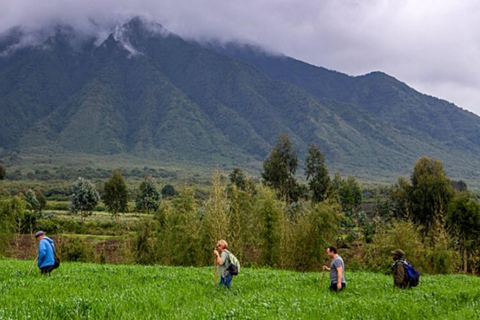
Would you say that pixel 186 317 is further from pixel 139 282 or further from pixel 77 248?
pixel 77 248

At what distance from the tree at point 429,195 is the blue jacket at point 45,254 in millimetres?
43365

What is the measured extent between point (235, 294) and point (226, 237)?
21.0 metres

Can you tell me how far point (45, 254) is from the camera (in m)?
18.2

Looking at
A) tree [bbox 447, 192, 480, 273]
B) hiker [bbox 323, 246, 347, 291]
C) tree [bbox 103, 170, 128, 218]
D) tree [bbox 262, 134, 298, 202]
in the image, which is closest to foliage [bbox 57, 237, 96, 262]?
hiker [bbox 323, 246, 347, 291]

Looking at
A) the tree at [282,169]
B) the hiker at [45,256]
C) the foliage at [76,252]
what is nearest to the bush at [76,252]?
the foliage at [76,252]

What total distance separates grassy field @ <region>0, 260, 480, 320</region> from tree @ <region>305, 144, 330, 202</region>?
157 ft

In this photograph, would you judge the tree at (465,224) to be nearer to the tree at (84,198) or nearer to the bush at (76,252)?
the bush at (76,252)

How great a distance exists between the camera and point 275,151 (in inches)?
2758

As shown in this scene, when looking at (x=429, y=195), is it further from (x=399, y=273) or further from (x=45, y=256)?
(x=45, y=256)

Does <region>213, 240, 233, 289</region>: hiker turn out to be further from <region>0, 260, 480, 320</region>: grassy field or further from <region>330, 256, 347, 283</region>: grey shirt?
<region>330, 256, 347, 283</region>: grey shirt

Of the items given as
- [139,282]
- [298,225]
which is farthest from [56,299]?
[298,225]

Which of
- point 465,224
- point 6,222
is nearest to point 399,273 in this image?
point 465,224

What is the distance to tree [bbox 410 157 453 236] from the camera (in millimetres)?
52406

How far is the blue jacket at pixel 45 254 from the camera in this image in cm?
1802
